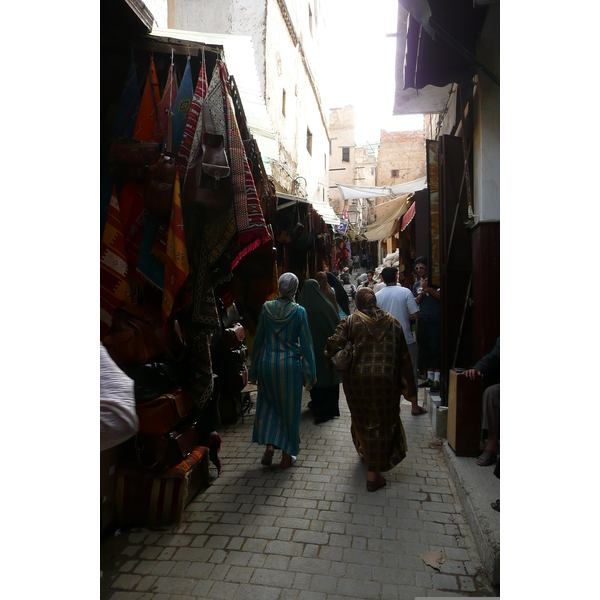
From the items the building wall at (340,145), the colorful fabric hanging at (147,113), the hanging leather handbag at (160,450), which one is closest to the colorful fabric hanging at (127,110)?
the colorful fabric hanging at (147,113)

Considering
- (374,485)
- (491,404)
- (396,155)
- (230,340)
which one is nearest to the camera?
(491,404)

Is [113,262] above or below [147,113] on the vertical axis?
below

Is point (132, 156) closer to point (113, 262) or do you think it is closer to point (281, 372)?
point (113, 262)

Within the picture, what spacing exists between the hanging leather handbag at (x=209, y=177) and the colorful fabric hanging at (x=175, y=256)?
65 millimetres

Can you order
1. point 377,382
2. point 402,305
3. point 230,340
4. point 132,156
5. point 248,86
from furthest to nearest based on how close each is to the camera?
point 402,305
point 248,86
point 230,340
point 377,382
point 132,156

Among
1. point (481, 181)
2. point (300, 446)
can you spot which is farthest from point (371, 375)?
A: point (481, 181)

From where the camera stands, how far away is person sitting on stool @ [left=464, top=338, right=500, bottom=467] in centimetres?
378

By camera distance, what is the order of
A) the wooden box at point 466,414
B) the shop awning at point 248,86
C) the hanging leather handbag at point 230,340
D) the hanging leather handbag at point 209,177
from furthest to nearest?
the shop awning at point 248,86 → the hanging leather handbag at point 230,340 → the wooden box at point 466,414 → the hanging leather handbag at point 209,177

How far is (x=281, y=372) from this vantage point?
437cm

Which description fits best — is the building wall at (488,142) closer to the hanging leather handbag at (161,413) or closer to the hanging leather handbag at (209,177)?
the hanging leather handbag at (209,177)

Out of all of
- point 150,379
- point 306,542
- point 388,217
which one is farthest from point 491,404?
point 388,217

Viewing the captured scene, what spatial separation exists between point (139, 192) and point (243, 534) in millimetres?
2331

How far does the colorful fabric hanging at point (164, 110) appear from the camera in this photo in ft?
9.62

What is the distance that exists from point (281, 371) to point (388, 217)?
8533 mm
